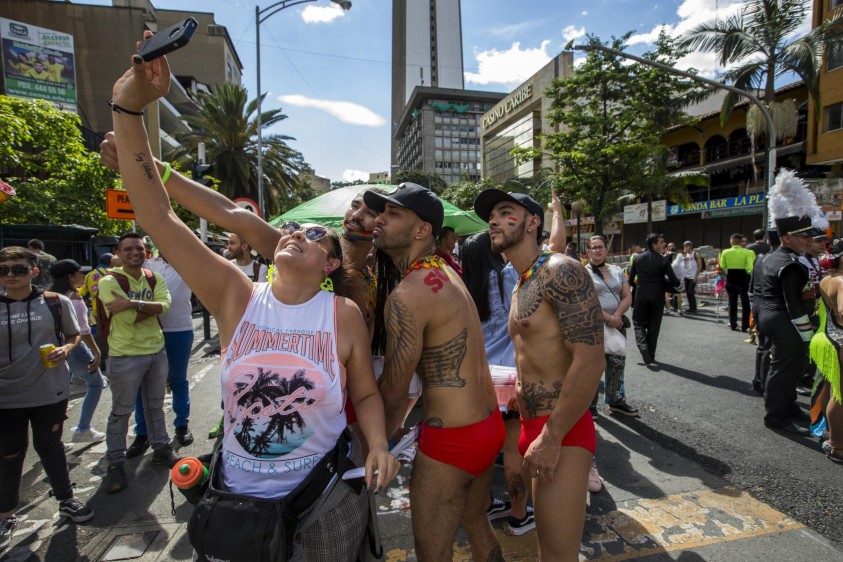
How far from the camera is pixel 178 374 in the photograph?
4.63 meters

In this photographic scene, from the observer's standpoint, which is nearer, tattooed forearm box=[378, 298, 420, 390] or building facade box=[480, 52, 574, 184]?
tattooed forearm box=[378, 298, 420, 390]

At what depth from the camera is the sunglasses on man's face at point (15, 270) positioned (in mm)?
3076

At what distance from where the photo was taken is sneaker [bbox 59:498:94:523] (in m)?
3.20

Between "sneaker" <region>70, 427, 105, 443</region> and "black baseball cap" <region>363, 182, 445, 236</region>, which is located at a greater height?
"black baseball cap" <region>363, 182, 445, 236</region>

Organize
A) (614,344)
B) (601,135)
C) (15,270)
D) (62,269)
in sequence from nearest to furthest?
(15,270) → (614,344) → (62,269) → (601,135)

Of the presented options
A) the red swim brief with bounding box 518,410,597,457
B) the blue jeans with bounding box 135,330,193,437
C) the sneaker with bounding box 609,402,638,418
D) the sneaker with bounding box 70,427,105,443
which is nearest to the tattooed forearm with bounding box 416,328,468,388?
the red swim brief with bounding box 518,410,597,457

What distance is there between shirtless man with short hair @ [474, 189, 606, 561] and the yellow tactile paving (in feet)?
3.33

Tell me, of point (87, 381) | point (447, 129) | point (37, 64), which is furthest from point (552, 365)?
point (447, 129)

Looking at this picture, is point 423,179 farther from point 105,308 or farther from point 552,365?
point 552,365

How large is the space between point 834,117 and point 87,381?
88.8ft

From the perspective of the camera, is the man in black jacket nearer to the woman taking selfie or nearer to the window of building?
the woman taking selfie

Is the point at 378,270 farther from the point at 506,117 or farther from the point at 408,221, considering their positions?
the point at 506,117

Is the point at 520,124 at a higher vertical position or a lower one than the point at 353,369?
higher


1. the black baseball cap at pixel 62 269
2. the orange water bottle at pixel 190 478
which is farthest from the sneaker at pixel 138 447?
the orange water bottle at pixel 190 478
